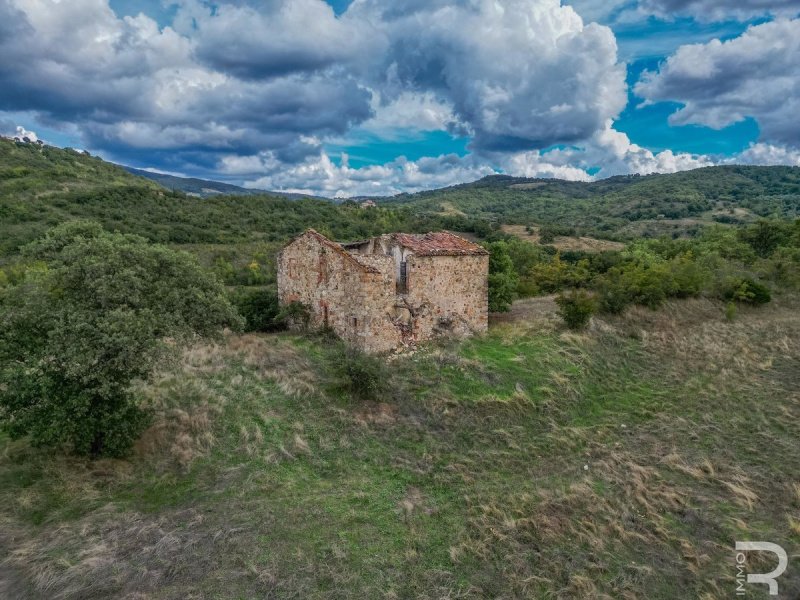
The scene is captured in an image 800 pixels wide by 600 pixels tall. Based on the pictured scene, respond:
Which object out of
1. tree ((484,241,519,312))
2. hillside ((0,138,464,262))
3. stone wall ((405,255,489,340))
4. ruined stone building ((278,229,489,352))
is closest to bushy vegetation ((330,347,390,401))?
ruined stone building ((278,229,489,352))

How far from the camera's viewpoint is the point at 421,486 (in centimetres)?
1066

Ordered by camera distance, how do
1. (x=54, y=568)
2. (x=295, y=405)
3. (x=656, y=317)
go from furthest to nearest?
1. (x=656, y=317)
2. (x=295, y=405)
3. (x=54, y=568)

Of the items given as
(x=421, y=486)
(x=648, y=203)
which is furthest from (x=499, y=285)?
(x=648, y=203)

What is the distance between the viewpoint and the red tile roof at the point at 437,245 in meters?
18.4

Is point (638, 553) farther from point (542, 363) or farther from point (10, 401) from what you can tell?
point (10, 401)

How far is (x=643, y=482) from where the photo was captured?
35.9ft

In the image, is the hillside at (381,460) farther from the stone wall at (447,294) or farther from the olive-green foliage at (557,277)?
the olive-green foliage at (557,277)

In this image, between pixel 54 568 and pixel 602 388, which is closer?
pixel 54 568

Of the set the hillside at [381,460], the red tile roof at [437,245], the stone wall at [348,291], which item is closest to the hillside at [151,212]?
the stone wall at [348,291]

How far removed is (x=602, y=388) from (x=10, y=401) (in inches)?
632

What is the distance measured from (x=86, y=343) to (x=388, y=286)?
986cm

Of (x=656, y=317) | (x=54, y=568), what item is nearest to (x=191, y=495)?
(x=54, y=568)

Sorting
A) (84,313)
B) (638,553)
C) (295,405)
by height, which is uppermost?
(84,313)

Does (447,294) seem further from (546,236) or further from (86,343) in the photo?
(546,236)
